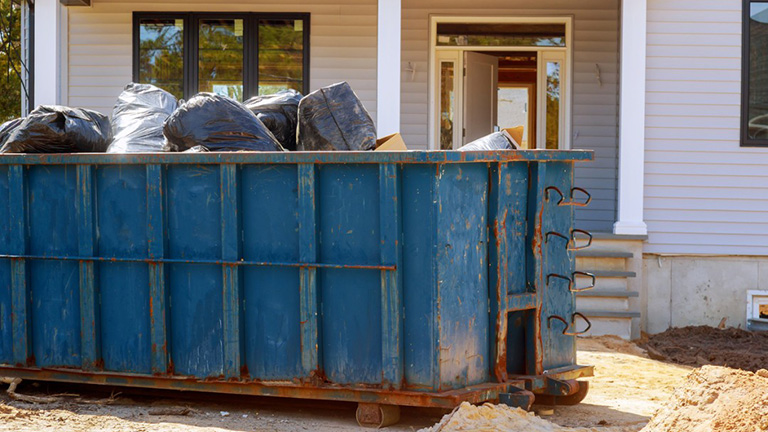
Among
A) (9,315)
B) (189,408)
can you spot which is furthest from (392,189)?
(9,315)

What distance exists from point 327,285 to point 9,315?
84.3 inches

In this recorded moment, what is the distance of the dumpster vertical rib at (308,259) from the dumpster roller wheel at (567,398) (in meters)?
1.56

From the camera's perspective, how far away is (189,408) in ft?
18.2

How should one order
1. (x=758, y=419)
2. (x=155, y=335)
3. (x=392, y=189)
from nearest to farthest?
(x=758, y=419) → (x=392, y=189) → (x=155, y=335)

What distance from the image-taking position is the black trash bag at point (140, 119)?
6.43 m

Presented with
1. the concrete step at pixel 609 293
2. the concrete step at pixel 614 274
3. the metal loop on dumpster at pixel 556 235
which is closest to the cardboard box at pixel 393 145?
the metal loop on dumpster at pixel 556 235

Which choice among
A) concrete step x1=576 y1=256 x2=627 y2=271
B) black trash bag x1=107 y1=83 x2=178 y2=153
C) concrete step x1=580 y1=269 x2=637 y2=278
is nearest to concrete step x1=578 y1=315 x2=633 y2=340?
concrete step x1=580 y1=269 x2=637 y2=278

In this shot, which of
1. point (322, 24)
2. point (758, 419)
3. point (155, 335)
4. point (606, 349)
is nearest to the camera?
point (758, 419)

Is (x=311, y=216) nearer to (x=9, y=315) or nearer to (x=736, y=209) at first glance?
(x=9, y=315)

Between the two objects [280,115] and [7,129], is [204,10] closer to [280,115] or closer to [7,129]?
[280,115]

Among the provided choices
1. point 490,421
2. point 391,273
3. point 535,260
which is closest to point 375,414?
point 490,421

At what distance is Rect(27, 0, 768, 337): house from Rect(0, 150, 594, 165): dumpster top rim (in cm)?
447

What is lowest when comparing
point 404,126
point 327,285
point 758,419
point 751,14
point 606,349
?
point 606,349

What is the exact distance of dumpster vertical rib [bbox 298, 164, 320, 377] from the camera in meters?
5.12
